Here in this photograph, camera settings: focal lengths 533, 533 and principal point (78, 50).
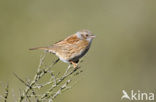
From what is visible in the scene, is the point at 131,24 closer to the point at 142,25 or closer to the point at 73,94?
the point at 142,25

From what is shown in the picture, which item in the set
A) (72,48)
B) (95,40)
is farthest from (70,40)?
(95,40)

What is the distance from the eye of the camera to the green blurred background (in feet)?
33.7

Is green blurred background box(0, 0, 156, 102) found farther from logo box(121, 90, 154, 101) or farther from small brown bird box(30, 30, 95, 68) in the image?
small brown bird box(30, 30, 95, 68)

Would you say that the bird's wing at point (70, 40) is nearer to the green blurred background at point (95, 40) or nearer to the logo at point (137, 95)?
the green blurred background at point (95, 40)

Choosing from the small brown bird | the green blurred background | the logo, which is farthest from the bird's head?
the logo

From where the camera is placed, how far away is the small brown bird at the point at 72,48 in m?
7.25

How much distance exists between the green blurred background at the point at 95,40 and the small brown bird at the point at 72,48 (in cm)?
217

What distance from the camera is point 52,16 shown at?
12.4m

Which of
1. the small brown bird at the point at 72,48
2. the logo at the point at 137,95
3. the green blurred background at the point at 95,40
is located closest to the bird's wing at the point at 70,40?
the small brown bird at the point at 72,48

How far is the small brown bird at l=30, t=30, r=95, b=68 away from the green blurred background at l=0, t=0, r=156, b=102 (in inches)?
85.6

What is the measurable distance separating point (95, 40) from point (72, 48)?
424cm

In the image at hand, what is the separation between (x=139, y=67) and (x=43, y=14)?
269 cm

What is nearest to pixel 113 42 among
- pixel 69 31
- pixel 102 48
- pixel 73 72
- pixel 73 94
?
pixel 102 48

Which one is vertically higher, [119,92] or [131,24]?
[131,24]
